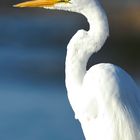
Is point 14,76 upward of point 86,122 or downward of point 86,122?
downward

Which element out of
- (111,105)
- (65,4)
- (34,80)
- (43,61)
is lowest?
(43,61)

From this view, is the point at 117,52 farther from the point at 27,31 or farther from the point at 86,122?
the point at 86,122

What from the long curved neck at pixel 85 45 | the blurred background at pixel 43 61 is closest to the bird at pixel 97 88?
the long curved neck at pixel 85 45

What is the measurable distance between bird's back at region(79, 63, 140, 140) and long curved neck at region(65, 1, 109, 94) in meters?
0.08

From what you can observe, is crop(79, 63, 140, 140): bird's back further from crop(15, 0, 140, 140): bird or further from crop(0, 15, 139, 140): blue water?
crop(0, 15, 139, 140): blue water

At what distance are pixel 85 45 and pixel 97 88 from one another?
9.6 inches

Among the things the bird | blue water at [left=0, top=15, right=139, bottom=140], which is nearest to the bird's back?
the bird

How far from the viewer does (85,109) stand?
4.27 m

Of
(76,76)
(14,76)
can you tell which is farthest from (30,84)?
(76,76)

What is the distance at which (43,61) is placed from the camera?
35.0 feet

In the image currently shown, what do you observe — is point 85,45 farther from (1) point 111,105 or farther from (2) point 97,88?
(1) point 111,105

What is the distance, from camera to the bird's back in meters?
4.09

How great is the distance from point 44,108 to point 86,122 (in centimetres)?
394

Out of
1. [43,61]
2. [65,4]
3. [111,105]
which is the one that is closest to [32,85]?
[43,61]
